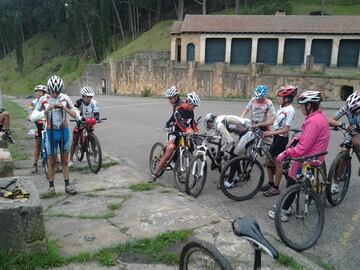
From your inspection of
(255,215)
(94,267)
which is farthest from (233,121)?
(94,267)

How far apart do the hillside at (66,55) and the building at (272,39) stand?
7597 mm

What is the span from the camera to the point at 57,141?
6.20 m

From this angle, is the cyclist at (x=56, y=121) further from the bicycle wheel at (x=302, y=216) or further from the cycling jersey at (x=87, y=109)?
the bicycle wheel at (x=302, y=216)

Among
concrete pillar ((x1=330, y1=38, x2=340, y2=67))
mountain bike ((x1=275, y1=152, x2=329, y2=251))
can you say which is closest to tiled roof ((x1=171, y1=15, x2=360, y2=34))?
concrete pillar ((x1=330, y1=38, x2=340, y2=67))

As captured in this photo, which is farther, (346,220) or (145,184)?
(145,184)

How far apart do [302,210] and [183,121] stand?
2.85 m

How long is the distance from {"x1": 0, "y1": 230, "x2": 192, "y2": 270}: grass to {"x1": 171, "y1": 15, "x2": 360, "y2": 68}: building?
38305 mm

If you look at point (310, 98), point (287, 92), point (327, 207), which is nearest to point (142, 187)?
point (287, 92)

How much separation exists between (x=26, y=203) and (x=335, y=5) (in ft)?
187

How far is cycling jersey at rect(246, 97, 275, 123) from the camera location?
7.08 metres

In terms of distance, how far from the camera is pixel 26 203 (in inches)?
155

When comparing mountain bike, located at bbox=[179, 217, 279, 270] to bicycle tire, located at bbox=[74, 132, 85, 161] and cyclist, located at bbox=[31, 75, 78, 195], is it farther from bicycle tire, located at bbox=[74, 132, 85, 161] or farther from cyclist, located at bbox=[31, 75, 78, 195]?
bicycle tire, located at bbox=[74, 132, 85, 161]

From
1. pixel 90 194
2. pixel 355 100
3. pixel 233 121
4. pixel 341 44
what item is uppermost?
pixel 341 44

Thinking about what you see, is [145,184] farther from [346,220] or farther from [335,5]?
[335,5]
